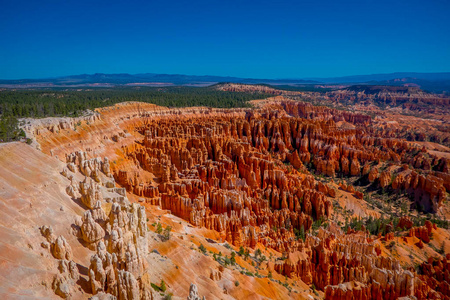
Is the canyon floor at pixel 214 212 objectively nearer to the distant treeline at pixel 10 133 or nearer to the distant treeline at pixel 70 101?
the distant treeline at pixel 10 133

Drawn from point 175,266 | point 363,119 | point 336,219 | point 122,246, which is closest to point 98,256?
point 122,246

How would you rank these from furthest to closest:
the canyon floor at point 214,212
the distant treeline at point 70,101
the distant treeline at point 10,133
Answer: the distant treeline at point 70,101, the distant treeline at point 10,133, the canyon floor at point 214,212

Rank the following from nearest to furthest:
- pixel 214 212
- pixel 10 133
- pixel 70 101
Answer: pixel 10 133 → pixel 214 212 → pixel 70 101

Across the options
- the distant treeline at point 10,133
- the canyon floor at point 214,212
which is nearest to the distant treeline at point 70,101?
the canyon floor at point 214,212

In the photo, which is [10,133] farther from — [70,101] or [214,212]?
[70,101]

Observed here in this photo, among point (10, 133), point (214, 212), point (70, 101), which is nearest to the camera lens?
point (10, 133)

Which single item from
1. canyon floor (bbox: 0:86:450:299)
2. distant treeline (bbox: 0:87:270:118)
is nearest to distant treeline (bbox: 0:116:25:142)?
canyon floor (bbox: 0:86:450:299)

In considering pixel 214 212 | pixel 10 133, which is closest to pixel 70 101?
pixel 10 133

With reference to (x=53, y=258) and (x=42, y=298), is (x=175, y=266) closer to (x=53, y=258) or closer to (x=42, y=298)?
(x=53, y=258)

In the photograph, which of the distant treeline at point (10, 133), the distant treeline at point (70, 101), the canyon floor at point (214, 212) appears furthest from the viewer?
the distant treeline at point (70, 101)
